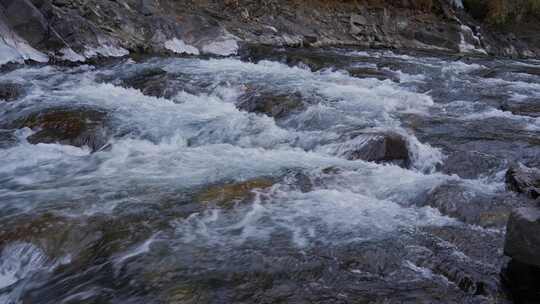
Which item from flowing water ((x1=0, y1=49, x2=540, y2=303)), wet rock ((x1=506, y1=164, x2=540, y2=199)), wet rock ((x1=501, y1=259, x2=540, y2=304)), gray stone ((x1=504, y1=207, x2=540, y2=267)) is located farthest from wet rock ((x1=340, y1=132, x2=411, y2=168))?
gray stone ((x1=504, y1=207, x2=540, y2=267))

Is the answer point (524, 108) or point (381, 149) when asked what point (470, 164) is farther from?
point (524, 108)

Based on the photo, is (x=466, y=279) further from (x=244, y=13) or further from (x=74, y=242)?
(x=244, y=13)

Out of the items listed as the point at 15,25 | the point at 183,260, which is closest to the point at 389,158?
the point at 183,260

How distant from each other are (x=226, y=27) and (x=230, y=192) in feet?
41.8

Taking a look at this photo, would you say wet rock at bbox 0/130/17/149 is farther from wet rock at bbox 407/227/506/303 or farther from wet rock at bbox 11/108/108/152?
wet rock at bbox 407/227/506/303

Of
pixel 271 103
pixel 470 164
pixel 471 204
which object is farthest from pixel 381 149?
pixel 271 103

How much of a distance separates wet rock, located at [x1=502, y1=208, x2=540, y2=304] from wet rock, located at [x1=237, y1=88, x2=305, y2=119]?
18.8 feet

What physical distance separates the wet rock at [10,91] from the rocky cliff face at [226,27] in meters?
2.19

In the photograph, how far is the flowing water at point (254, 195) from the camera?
13.8 feet

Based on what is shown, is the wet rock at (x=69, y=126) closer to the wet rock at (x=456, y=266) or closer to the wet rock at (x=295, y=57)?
the wet rock at (x=456, y=266)

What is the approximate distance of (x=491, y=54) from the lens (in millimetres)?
22500

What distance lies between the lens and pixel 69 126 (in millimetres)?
8164

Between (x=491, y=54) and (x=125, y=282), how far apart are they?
21904mm

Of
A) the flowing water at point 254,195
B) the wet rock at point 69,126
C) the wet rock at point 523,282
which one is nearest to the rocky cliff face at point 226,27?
the flowing water at point 254,195
